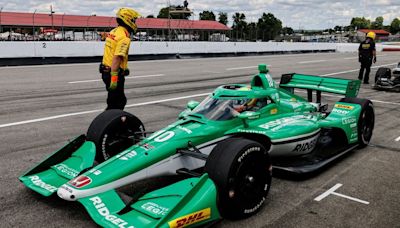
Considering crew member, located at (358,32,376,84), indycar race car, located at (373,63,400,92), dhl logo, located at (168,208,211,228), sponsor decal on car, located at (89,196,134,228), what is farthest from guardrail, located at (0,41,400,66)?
dhl logo, located at (168,208,211,228)

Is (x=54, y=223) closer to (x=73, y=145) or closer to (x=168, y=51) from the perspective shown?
(x=73, y=145)

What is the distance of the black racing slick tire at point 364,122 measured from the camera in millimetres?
6391

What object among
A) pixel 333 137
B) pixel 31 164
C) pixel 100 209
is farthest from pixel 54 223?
pixel 333 137

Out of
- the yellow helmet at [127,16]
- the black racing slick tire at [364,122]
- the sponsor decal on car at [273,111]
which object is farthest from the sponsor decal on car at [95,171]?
the black racing slick tire at [364,122]

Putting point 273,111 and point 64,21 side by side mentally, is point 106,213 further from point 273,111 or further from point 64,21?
point 64,21

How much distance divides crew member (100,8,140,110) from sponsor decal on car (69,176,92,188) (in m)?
2.14

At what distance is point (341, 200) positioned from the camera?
4.48m

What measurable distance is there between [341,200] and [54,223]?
3.00m

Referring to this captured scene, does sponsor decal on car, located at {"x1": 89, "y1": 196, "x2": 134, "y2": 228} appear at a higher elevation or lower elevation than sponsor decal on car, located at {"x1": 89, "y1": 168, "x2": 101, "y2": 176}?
lower

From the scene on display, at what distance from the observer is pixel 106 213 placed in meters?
3.46

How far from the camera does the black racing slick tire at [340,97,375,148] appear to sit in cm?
639

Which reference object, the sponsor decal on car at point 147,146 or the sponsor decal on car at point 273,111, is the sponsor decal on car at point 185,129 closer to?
the sponsor decal on car at point 147,146

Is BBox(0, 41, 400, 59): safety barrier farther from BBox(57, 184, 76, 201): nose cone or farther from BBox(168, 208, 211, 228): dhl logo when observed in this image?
BBox(168, 208, 211, 228): dhl logo

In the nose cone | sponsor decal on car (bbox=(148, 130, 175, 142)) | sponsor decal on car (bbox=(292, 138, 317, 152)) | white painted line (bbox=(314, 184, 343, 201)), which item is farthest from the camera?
sponsor decal on car (bbox=(292, 138, 317, 152))
